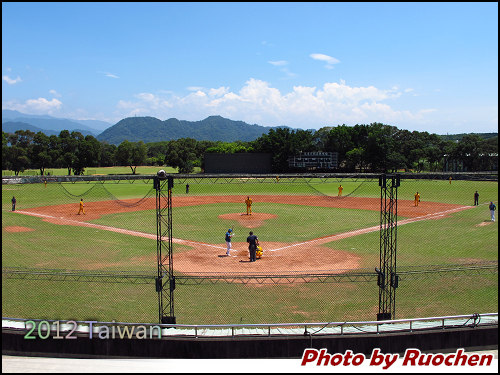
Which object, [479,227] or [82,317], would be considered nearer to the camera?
[82,317]

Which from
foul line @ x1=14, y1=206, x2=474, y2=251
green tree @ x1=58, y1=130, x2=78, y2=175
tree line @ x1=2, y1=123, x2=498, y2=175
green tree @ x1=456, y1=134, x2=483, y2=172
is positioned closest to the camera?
foul line @ x1=14, y1=206, x2=474, y2=251

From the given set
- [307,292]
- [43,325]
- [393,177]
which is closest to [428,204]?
[307,292]

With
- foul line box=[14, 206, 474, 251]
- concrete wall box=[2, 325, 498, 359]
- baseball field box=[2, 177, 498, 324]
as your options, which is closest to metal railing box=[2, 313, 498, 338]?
concrete wall box=[2, 325, 498, 359]

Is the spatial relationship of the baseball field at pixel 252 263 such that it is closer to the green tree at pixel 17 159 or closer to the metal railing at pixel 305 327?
the metal railing at pixel 305 327

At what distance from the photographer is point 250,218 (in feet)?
83.2

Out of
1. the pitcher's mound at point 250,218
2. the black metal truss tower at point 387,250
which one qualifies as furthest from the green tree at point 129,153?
the black metal truss tower at point 387,250

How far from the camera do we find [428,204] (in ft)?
110

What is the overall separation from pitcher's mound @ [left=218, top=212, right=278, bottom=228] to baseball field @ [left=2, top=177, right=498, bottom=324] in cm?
24

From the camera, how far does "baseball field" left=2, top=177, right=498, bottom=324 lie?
9570 mm

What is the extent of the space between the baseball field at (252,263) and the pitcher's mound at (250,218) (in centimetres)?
24

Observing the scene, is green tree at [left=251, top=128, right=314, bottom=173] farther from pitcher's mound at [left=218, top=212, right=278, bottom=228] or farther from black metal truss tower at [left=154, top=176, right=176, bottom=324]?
black metal truss tower at [left=154, top=176, right=176, bottom=324]

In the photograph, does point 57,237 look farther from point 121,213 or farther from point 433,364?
point 433,364

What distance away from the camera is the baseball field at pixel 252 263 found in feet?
31.4

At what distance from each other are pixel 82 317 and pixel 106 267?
5142 mm
